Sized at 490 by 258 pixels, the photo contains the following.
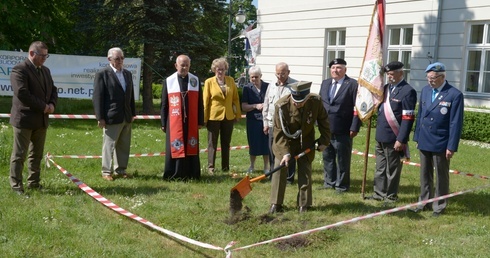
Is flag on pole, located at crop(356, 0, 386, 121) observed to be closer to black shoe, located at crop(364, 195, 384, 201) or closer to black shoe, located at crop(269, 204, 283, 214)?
black shoe, located at crop(364, 195, 384, 201)

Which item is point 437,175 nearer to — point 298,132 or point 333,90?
point 298,132

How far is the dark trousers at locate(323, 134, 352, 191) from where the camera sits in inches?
289

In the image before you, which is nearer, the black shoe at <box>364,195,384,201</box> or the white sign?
the black shoe at <box>364,195,384,201</box>

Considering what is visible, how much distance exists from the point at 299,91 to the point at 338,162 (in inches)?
79.4

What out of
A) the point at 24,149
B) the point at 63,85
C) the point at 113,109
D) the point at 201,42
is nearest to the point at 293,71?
the point at 201,42

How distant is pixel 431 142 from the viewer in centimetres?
610

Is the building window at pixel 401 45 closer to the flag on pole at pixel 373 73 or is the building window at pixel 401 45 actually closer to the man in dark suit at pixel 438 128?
the flag on pole at pixel 373 73

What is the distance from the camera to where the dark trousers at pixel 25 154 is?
6.43m

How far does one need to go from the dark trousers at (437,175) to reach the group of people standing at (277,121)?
0.04 feet

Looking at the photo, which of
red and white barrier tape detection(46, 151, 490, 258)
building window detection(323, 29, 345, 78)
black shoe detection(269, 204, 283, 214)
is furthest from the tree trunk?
black shoe detection(269, 204, 283, 214)

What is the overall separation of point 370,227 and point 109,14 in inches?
512

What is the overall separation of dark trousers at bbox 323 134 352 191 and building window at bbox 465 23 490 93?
868cm

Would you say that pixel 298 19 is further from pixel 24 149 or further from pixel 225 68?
pixel 24 149

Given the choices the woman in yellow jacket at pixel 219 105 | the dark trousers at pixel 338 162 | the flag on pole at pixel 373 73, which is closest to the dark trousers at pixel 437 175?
the flag on pole at pixel 373 73
